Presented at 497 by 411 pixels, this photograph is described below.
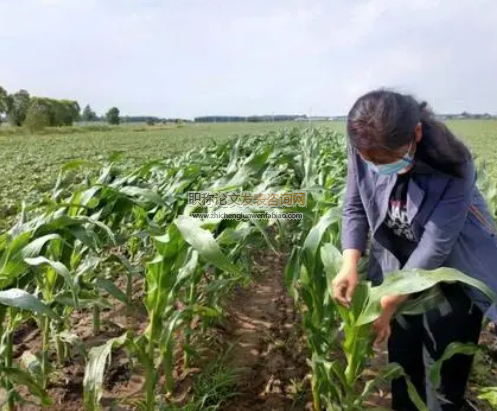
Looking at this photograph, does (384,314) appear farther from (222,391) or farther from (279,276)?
(279,276)

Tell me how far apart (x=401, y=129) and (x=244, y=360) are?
4.88 ft

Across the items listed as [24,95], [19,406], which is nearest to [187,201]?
[19,406]

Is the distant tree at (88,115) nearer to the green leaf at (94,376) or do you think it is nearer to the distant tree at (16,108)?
the distant tree at (16,108)

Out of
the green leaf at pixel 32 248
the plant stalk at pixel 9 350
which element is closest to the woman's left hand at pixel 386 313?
the green leaf at pixel 32 248

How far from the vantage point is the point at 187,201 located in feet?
7.92

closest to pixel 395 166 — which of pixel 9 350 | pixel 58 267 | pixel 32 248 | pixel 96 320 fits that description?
pixel 58 267

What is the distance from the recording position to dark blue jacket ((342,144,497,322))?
1.25m

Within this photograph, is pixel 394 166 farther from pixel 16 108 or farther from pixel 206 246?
pixel 16 108

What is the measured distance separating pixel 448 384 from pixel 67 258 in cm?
152

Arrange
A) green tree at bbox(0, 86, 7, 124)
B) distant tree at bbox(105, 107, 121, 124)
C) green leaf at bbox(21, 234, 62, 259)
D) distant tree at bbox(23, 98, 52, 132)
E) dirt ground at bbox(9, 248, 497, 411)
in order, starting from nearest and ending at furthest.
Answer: green leaf at bbox(21, 234, 62, 259)
dirt ground at bbox(9, 248, 497, 411)
distant tree at bbox(23, 98, 52, 132)
green tree at bbox(0, 86, 7, 124)
distant tree at bbox(105, 107, 121, 124)

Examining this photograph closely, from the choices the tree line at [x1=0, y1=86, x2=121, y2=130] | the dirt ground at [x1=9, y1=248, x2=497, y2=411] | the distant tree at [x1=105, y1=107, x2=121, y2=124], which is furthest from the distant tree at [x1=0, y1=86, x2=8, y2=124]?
the dirt ground at [x1=9, y1=248, x2=497, y2=411]

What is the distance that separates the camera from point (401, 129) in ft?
3.72

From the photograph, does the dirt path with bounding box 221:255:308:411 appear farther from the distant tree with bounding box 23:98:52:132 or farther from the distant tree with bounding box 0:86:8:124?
the distant tree with bounding box 0:86:8:124

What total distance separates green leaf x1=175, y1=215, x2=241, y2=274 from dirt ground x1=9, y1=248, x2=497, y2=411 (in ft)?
2.73
